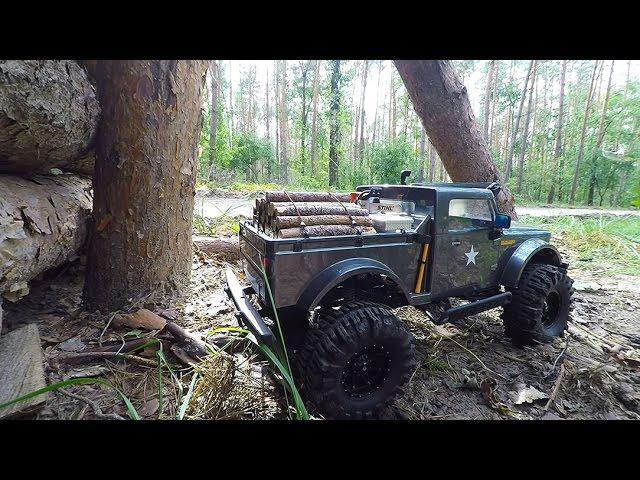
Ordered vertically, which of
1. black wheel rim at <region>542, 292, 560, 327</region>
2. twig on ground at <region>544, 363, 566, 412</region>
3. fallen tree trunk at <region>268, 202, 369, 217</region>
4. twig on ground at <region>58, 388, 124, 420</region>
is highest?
fallen tree trunk at <region>268, 202, 369, 217</region>

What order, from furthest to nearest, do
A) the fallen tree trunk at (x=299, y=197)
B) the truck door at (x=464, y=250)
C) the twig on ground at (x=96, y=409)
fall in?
the truck door at (x=464, y=250)
the fallen tree trunk at (x=299, y=197)
the twig on ground at (x=96, y=409)

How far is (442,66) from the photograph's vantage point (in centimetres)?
494

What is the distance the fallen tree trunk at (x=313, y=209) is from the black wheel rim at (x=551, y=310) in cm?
239

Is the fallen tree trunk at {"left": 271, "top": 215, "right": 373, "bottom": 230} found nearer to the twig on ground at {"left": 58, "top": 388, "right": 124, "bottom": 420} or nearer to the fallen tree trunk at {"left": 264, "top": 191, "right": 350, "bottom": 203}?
the fallen tree trunk at {"left": 264, "top": 191, "right": 350, "bottom": 203}

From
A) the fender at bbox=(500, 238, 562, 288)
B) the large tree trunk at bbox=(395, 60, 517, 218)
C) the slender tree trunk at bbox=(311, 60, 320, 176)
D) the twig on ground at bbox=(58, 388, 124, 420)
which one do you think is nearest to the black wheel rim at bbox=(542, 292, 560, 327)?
the fender at bbox=(500, 238, 562, 288)

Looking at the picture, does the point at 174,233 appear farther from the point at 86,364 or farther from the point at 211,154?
the point at 211,154

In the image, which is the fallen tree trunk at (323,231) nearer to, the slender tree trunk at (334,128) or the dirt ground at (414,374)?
the dirt ground at (414,374)

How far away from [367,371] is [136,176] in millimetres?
2629

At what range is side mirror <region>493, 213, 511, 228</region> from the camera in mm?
3152

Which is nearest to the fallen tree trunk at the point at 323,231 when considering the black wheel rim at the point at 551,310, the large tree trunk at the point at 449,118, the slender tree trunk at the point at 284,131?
the black wheel rim at the point at 551,310

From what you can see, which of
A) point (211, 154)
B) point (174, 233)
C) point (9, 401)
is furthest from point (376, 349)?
point (211, 154)

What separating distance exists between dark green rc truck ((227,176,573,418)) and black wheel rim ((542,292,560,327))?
0.01 meters

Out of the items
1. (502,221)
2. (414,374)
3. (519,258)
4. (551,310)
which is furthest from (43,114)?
(551,310)

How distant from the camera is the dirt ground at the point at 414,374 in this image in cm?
216
